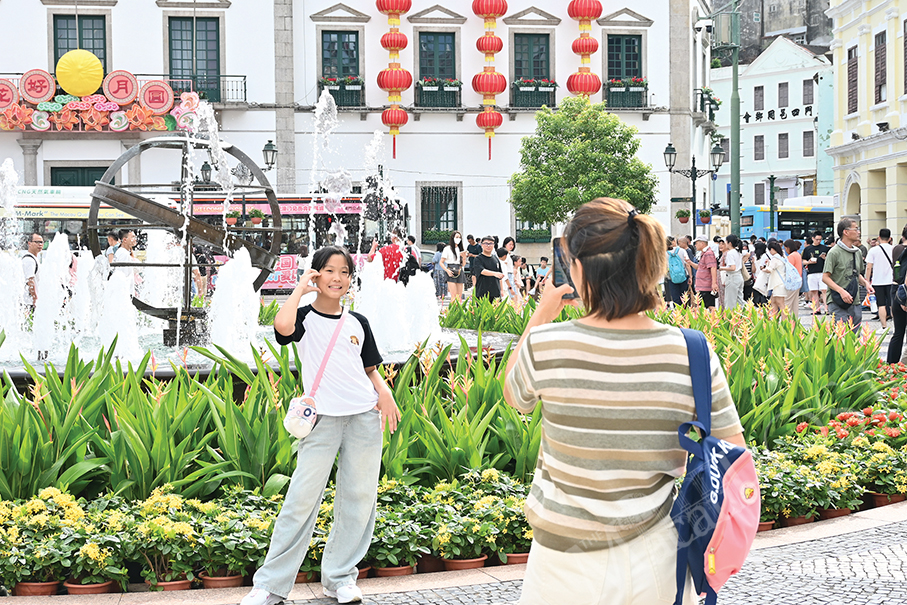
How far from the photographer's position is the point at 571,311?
11109mm

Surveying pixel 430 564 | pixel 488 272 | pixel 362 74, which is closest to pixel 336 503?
pixel 430 564

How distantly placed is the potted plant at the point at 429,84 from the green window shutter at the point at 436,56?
575mm

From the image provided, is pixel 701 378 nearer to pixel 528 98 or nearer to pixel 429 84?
pixel 429 84

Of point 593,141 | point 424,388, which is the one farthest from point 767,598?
point 593,141

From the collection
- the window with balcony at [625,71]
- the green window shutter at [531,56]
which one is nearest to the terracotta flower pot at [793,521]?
the green window shutter at [531,56]

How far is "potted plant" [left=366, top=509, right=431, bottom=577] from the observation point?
15.2ft

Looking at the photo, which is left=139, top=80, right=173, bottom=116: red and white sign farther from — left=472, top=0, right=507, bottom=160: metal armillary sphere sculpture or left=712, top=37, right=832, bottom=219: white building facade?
left=712, top=37, right=832, bottom=219: white building facade

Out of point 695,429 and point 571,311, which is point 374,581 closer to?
point 695,429

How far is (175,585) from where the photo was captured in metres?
4.41

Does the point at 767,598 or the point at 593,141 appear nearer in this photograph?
the point at 767,598

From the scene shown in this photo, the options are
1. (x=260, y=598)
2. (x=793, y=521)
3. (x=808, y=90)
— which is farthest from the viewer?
(x=808, y=90)

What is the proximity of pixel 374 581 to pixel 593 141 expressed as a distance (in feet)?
94.2

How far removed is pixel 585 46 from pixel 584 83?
1251 mm

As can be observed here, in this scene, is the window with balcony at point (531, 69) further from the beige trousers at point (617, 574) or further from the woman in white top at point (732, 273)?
the beige trousers at point (617, 574)
